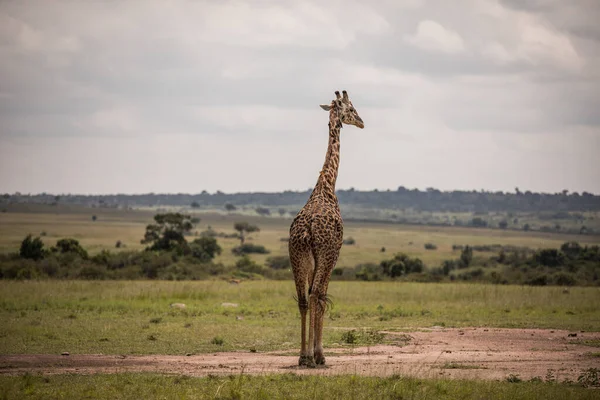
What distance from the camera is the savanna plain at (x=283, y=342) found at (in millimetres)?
13430

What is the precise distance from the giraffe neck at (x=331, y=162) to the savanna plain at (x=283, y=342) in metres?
3.48

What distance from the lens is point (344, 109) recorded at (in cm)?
1773

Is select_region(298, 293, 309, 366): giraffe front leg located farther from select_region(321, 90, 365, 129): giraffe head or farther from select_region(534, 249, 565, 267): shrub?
select_region(534, 249, 565, 267): shrub

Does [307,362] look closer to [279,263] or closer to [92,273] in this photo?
[92,273]

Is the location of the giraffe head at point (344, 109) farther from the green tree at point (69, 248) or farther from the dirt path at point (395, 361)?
the green tree at point (69, 248)

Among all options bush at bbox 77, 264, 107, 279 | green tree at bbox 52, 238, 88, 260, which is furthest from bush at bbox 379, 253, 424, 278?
green tree at bbox 52, 238, 88, 260

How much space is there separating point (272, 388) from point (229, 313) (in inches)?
542

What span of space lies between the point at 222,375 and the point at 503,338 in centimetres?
837

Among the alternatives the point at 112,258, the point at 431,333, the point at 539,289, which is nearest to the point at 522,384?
the point at 431,333

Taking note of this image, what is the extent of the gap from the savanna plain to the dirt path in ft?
0.10

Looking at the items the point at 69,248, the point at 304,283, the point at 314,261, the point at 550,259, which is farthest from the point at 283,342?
the point at 550,259

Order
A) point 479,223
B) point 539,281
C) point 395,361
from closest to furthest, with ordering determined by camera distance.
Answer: point 395,361 < point 539,281 < point 479,223

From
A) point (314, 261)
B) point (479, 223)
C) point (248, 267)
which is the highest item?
point (479, 223)

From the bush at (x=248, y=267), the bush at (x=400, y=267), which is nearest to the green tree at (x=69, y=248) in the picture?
the bush at (x=248, y=267)
